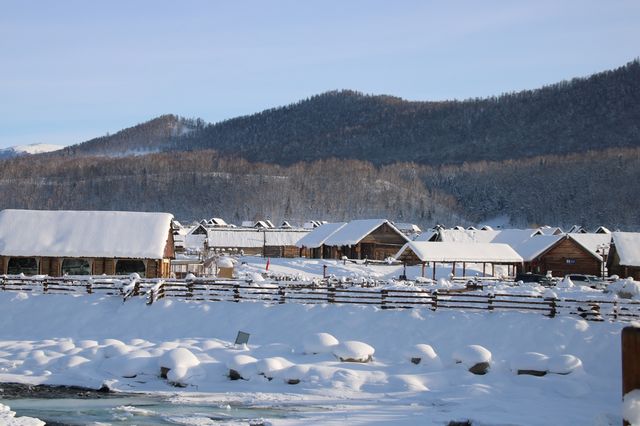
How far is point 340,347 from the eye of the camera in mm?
24734

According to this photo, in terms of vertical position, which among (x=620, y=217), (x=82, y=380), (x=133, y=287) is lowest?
(x=82, y=380)

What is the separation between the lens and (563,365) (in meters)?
23.4

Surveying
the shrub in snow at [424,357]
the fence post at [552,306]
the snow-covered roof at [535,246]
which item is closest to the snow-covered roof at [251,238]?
the snow-covered roof at [535,246]

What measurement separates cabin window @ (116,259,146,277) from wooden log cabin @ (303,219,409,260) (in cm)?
2965

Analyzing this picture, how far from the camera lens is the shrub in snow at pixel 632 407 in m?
10.6

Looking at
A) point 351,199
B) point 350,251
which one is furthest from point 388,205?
point 350,251

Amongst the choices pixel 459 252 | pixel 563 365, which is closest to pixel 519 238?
pixel 459 252

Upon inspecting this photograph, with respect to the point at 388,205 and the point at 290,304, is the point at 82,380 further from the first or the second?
the point at 388,205

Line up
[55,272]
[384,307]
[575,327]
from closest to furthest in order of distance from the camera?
[575,327] → [384,307] → [55,272]

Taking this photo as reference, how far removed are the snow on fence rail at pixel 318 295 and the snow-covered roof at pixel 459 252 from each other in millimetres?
13879

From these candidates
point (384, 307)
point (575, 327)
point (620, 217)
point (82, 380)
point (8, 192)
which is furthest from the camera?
point (8, 192)

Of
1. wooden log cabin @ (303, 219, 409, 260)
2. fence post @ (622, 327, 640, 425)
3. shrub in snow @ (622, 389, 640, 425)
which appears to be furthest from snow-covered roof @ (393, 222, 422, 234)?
shrub in snow @ (622, 389, 640, 425)

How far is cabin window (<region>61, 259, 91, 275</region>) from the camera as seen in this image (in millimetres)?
40219

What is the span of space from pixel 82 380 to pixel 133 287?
34.8ft
